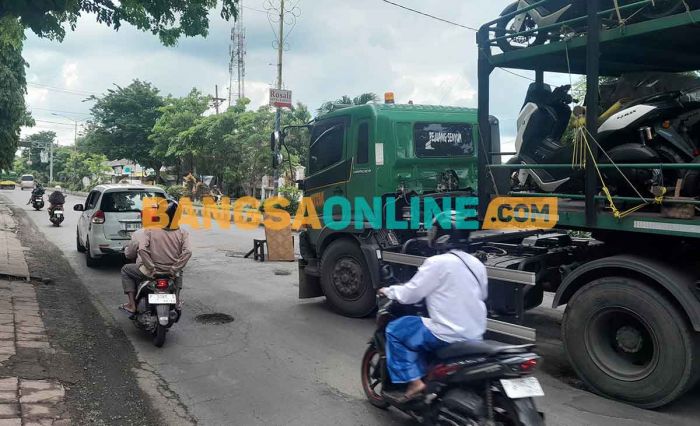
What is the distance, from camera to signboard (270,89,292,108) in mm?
14414

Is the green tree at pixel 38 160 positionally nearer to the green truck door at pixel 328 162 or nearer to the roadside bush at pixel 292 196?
the roadside bush at pixel 292 196

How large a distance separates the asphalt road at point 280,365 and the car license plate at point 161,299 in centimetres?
47

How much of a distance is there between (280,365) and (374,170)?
263cm

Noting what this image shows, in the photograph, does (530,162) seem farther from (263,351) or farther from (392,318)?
(263,351)

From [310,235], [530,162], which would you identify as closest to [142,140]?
[310,235]

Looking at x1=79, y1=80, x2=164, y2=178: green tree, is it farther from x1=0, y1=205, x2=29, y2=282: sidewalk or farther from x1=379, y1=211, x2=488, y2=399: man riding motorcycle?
x1=379, y1=211, x2=488, y2=399: man riding motorcycle

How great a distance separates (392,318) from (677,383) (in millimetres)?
2105

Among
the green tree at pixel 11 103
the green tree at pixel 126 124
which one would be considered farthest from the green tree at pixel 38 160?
the green tree at pixel 11 103

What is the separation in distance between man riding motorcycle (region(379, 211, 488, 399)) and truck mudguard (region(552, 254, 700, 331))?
4.82 feet

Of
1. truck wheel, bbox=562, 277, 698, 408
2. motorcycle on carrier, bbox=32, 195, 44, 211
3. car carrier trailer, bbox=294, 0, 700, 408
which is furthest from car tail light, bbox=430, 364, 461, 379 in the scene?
motorcycle on carrier, bbox=32, 195, 44, 211

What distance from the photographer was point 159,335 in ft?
17.6

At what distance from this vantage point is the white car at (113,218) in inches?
369

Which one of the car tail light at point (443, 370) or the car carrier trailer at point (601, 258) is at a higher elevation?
the car carrier trailer at point (601, 258)

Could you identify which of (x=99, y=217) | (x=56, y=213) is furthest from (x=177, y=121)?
(x=99, y=217)
